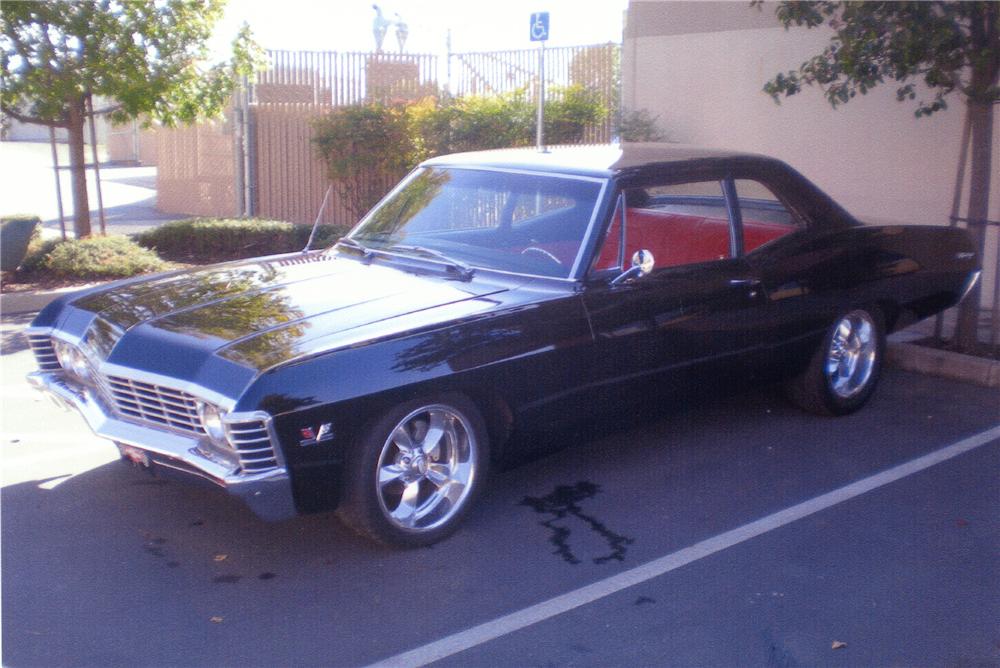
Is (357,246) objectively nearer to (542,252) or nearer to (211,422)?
(542,252)

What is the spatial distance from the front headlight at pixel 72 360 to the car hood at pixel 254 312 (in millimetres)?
95

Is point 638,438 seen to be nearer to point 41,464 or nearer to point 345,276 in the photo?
point 345,276

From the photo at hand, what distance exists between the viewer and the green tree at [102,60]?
388 inches

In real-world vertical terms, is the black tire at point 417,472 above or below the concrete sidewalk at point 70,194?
above

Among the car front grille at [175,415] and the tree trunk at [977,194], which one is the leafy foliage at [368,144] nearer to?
the tree trunk at [977,194]

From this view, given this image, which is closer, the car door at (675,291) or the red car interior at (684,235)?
the car door at (675,291)

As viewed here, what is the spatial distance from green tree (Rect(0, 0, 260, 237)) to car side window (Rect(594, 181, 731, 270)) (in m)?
6.49

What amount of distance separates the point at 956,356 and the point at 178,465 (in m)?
5.45

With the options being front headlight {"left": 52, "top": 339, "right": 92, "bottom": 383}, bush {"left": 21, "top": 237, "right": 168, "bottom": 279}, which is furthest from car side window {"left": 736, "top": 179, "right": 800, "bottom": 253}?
bush {"left": 21, "top": 237, "right": 168, "bottom": 279}

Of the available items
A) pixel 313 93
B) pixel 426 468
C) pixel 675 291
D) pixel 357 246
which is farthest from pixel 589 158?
pixel 313 93

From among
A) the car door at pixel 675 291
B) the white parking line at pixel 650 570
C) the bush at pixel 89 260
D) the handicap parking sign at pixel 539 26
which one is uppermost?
the handicap parking sign at pixel 539 26

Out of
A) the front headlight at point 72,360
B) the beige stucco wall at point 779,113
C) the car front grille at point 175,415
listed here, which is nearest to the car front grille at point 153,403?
the car front grille at point 175,415

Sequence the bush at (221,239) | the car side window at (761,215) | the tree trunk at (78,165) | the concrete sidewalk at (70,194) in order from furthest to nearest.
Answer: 1. the concrete sidewalk at (70,194)
2. the bush at (221,239)
3. the tree trunk at (78,165)
4. the car side window at (761,215)

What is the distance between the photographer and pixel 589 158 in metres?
5.56
